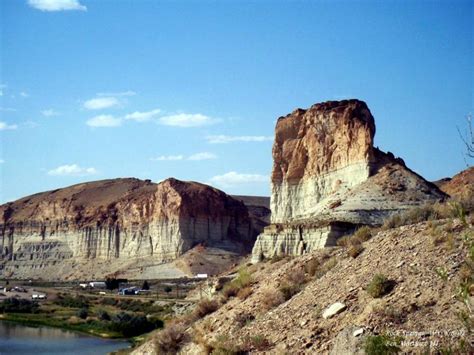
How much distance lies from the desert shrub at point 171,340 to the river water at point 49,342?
721 inches

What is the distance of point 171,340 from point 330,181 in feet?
179

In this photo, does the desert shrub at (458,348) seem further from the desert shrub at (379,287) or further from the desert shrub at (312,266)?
the desert shrub at (312,266)

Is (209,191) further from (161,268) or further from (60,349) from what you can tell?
(60,349)

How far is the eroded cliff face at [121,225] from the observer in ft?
396

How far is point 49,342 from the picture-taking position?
4344cm

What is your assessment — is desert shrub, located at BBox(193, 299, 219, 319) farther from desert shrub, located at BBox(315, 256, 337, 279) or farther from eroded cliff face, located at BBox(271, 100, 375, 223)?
eroded cliff face, located at BBox(271, 100, 375, 223)

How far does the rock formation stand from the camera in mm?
54781

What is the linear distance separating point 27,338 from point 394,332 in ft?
122

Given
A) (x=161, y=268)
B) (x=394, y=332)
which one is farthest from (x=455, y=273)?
(x=161, y=268)

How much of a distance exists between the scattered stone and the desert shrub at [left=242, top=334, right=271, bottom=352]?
1366mm

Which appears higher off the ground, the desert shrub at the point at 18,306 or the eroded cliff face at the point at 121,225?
the eroded cliff face at the point at 121,225

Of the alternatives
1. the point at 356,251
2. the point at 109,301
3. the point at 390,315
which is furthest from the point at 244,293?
the point at 109,301

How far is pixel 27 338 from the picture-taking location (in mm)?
45781

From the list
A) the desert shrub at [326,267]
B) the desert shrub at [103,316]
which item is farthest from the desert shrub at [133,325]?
the desert shrub at [326,267]
